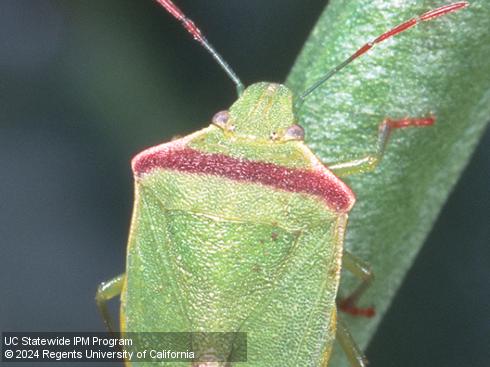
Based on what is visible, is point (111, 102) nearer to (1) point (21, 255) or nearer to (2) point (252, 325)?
(1) point (21, 255)

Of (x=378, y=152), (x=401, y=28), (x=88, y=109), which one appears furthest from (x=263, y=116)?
(x=88, y=109)

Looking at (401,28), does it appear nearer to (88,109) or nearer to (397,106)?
(397,106)

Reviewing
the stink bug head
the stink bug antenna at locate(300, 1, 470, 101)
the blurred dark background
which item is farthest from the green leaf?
the blurred dark background

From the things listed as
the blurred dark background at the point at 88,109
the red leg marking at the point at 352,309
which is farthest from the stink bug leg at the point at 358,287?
the blurred dark background at the point at 88,109

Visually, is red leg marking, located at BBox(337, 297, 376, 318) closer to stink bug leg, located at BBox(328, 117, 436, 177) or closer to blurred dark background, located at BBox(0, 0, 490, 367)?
stink bug leg, located at BBox(328, 117, 436, 177)

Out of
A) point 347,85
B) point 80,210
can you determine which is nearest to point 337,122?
point 347,85

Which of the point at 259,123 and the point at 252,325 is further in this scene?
the point at 259,123
